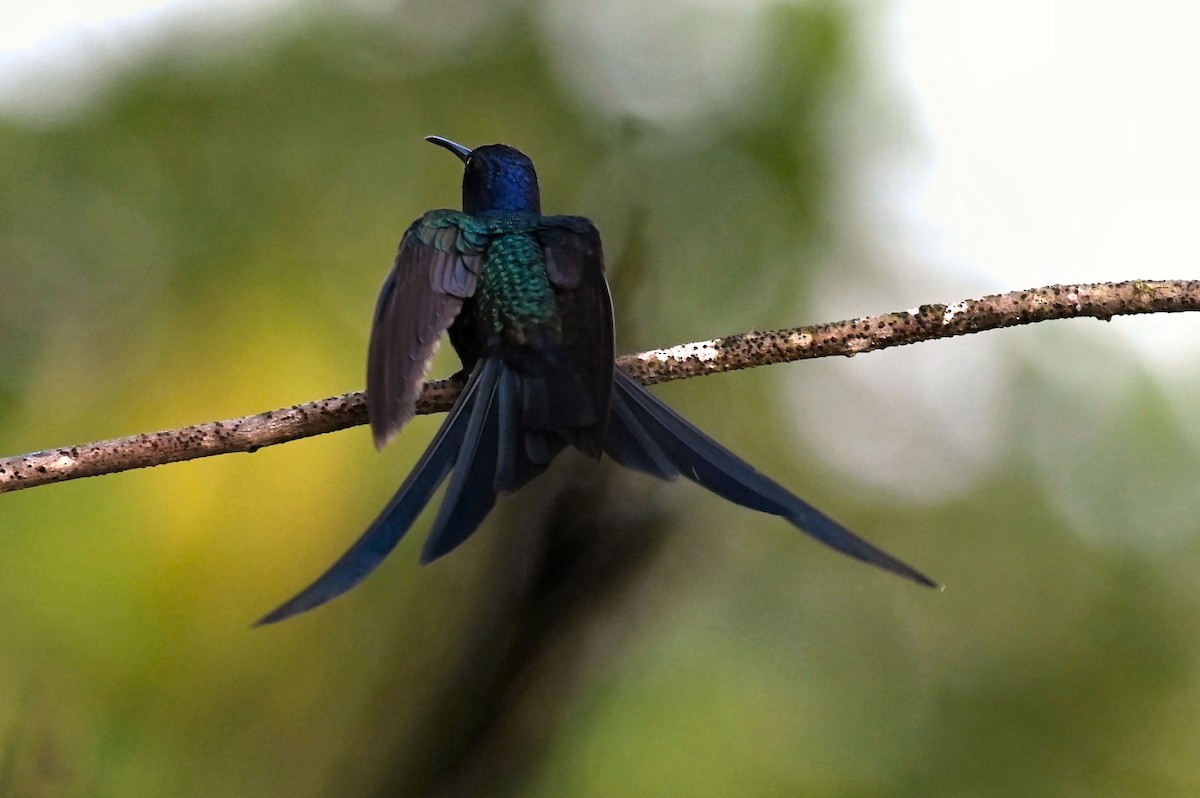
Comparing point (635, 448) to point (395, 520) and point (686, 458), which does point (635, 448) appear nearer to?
point (686, 458)

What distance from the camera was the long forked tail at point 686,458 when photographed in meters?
1.71

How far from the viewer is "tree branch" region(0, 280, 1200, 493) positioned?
1.91m

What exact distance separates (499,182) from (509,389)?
973 millimetres

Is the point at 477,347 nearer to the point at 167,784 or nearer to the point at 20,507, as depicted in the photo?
the point at 167,784

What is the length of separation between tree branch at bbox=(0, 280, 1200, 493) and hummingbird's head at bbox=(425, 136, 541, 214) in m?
1.07

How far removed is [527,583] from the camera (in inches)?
101

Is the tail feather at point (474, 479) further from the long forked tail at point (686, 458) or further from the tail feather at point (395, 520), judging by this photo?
the long forked tail at point (686, 458)

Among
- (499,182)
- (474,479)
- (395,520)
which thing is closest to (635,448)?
(474,479)

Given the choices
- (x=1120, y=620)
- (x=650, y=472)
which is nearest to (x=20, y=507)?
(x=650, y=472)

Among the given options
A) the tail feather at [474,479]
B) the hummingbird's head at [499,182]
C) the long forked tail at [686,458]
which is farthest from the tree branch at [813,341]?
the hummingbird's head at [499,182]

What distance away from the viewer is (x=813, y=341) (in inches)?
80.6

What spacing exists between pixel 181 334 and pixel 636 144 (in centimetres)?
366

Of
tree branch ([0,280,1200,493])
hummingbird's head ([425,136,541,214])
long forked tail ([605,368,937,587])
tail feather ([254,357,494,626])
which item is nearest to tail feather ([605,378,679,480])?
long forked tail ([605,368,937,587])

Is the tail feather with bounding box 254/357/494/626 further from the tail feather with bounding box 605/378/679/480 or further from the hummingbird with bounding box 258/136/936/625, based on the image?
the tail feather with bounding box 605/378/679/480
